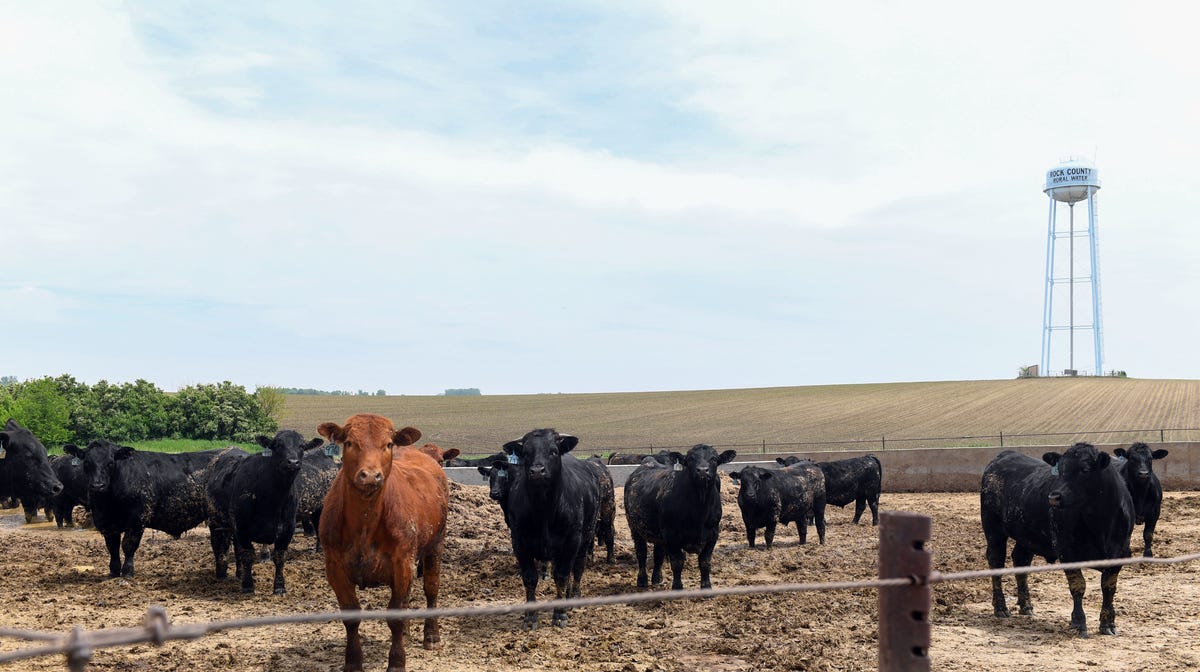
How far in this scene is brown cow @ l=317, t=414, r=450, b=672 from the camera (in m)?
7.25

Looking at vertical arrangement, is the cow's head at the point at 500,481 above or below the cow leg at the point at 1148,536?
above

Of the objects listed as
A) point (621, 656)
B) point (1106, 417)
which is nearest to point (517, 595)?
point (621, 656)

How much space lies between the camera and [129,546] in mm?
12781

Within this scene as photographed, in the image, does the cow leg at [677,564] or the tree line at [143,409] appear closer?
the cow leg at [677,564]

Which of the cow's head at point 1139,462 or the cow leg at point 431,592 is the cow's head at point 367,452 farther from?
the cow's head at point 1139,462

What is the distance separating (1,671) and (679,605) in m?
6.69

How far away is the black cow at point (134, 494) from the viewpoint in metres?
12.7

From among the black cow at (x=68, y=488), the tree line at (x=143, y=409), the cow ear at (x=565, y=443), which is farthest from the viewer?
the tree line at (x=143, y=409)

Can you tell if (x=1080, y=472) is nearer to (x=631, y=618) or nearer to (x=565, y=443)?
(x=631, y=618)

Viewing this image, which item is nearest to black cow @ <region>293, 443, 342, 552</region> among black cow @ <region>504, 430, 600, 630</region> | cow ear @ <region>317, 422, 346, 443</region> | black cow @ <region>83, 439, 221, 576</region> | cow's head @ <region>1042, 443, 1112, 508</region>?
black cow @ <region>83, 439, 221, 576</region>

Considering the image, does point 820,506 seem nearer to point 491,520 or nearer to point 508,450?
point 491,520

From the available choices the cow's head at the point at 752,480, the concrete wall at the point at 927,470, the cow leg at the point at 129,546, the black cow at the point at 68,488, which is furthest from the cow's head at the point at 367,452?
the concrete wall at the point at 927,470

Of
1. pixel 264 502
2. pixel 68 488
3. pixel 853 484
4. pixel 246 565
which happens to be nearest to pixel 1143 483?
pixel 853 484

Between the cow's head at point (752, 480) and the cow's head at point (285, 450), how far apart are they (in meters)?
7.31
